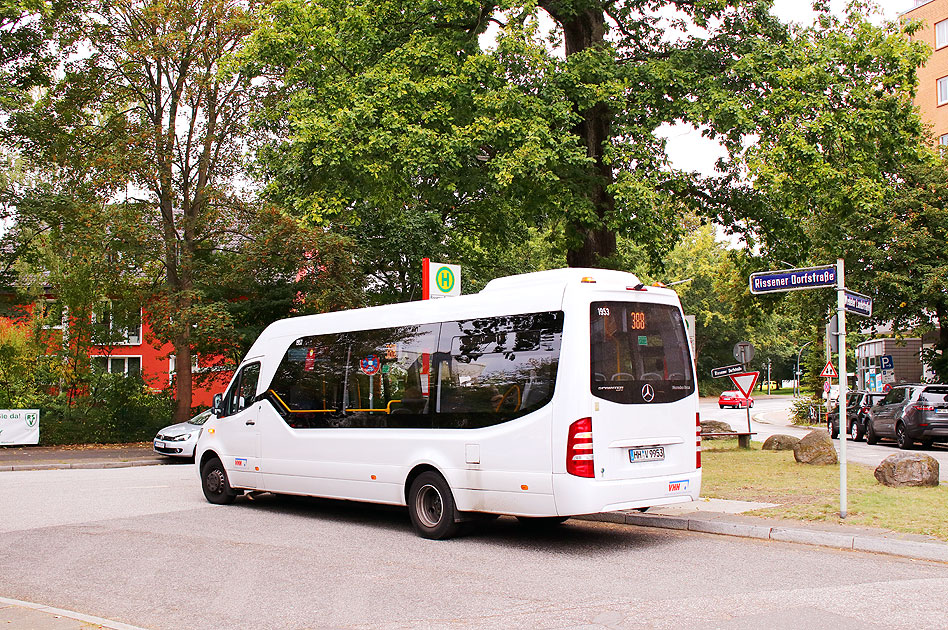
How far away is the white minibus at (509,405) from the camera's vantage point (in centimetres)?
919

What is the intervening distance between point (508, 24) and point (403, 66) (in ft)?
7.13

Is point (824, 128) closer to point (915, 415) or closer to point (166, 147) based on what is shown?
point (915, 415)

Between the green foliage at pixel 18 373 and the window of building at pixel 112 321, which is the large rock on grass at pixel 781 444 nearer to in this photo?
the window of building at pixel 112 321

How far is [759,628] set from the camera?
6008mm

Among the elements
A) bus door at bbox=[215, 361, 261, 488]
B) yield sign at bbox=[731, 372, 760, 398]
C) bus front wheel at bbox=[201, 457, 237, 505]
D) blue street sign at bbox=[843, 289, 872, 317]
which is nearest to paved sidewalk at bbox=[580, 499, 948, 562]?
blue street sign at bbox=[843, 289, 872, 317]

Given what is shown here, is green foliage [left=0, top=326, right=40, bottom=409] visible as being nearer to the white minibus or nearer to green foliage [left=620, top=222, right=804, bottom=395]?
the white minibus

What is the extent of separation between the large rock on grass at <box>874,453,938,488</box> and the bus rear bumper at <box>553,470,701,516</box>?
5.10 m

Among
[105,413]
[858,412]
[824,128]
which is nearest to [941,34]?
[858,412]

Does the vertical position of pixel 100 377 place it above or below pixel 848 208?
below

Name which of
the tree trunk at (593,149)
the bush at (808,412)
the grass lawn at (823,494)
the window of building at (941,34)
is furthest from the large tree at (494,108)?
the window of building at (941,34)

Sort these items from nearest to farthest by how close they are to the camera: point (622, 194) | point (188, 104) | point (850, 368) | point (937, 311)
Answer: point (622, 194) < point (188, 104) < point (937, 311) < point (850, 368)

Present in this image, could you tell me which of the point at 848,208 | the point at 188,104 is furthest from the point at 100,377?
the point at 848,208

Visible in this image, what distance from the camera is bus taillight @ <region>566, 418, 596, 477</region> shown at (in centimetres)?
897

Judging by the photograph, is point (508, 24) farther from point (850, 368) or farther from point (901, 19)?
point (850, 368)
